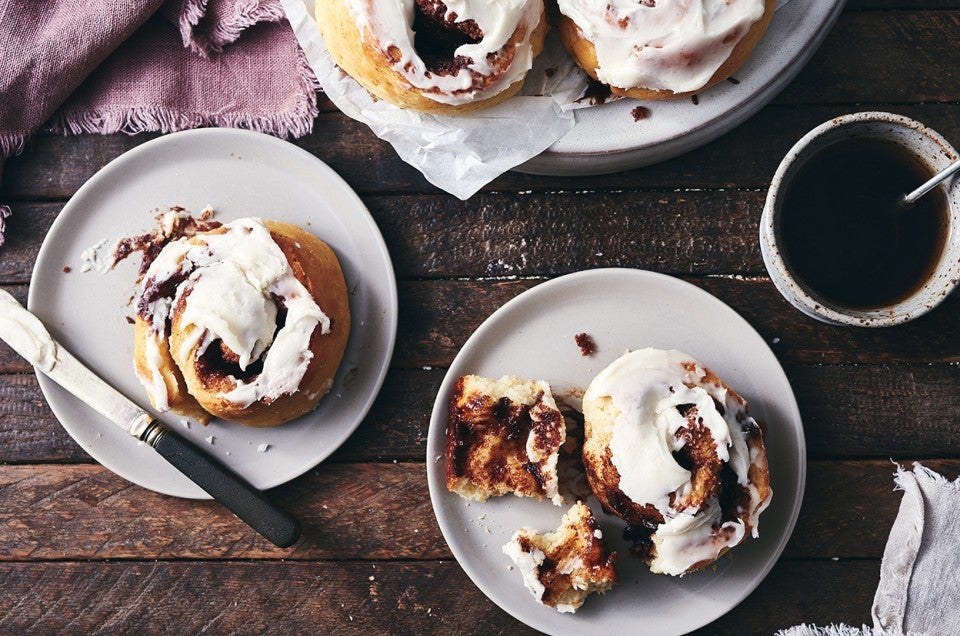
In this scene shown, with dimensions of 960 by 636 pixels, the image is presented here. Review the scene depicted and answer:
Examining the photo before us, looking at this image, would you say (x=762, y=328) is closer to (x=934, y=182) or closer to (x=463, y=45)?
(x=934, y=182)

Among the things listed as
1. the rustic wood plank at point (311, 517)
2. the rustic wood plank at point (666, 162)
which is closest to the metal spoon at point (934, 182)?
the rustic wood plank at point (666, 162)

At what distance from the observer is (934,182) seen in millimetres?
1255

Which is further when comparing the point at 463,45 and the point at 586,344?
the point at 586,344

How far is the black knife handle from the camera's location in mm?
1437

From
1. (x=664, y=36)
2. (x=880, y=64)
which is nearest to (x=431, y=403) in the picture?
(x=664, y=36)

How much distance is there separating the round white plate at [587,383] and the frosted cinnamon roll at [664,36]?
35cm

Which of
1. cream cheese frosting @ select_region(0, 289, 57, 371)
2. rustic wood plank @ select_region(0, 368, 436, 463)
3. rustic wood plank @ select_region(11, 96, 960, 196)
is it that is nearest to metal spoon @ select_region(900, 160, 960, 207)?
rustic wood plank @ select_region(11, 96, 960, 196)

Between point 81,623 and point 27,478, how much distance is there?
299 mm

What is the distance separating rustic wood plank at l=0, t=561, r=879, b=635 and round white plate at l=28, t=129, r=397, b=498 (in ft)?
0.68

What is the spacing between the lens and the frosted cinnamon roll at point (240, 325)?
1321 mm

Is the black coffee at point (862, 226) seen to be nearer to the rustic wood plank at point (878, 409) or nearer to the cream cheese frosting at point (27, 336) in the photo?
the rustic wood plank at point (878, 409)

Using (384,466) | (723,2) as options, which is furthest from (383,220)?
(723,2)

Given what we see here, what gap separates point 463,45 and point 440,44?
0.04 m

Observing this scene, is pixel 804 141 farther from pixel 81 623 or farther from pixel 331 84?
pixel 81 623
